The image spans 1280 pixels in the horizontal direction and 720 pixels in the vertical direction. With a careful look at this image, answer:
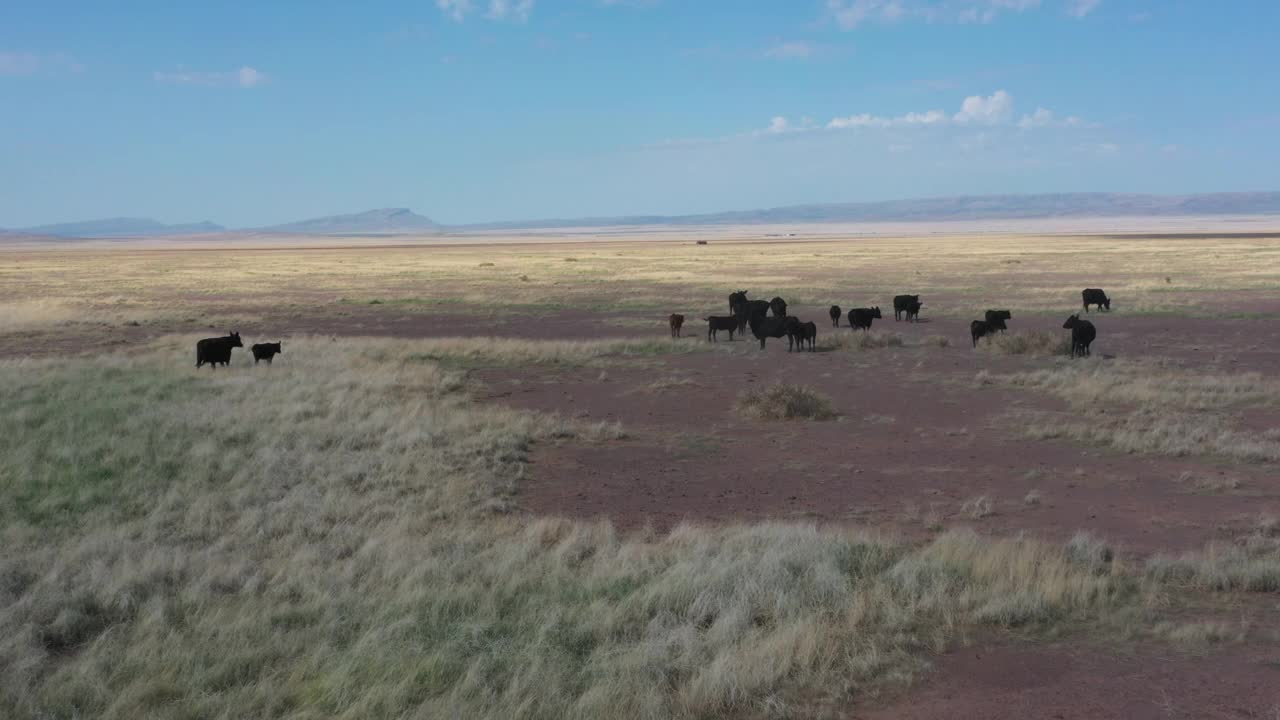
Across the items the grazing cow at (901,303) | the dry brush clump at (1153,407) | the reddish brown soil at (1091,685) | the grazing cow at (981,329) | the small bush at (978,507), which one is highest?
the grazing cow at (901,303)

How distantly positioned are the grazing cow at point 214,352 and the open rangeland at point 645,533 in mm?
432

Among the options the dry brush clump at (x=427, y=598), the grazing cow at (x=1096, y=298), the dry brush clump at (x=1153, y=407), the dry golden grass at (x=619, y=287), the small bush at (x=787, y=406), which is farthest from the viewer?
the dry golden grass at (x=619, y=287)

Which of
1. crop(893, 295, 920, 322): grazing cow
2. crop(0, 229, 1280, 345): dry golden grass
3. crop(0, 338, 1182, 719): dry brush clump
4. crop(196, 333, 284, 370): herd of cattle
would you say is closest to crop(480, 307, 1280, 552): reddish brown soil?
crop(0, 338, 1182, 719): dry brush clump

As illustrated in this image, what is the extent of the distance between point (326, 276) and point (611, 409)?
60.1 m

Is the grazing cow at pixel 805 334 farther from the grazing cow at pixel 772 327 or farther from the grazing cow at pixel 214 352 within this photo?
the grazing cow at pixel 214 352

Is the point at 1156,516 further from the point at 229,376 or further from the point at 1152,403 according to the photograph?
the point at 229,376

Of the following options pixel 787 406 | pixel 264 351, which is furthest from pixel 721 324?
pixel 264 351

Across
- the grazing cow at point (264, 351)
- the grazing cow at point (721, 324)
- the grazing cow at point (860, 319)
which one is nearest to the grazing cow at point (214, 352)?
the grazing cow at point (264, 351)

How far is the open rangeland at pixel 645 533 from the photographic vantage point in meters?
6.71

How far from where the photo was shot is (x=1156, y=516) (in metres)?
11.4

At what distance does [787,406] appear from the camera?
18266mm

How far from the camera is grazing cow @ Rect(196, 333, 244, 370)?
2411 centimetres

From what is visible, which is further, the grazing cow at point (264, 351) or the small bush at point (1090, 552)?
the grazing cow at point (264, 351)

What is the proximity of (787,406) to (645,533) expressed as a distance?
8.09 meters
